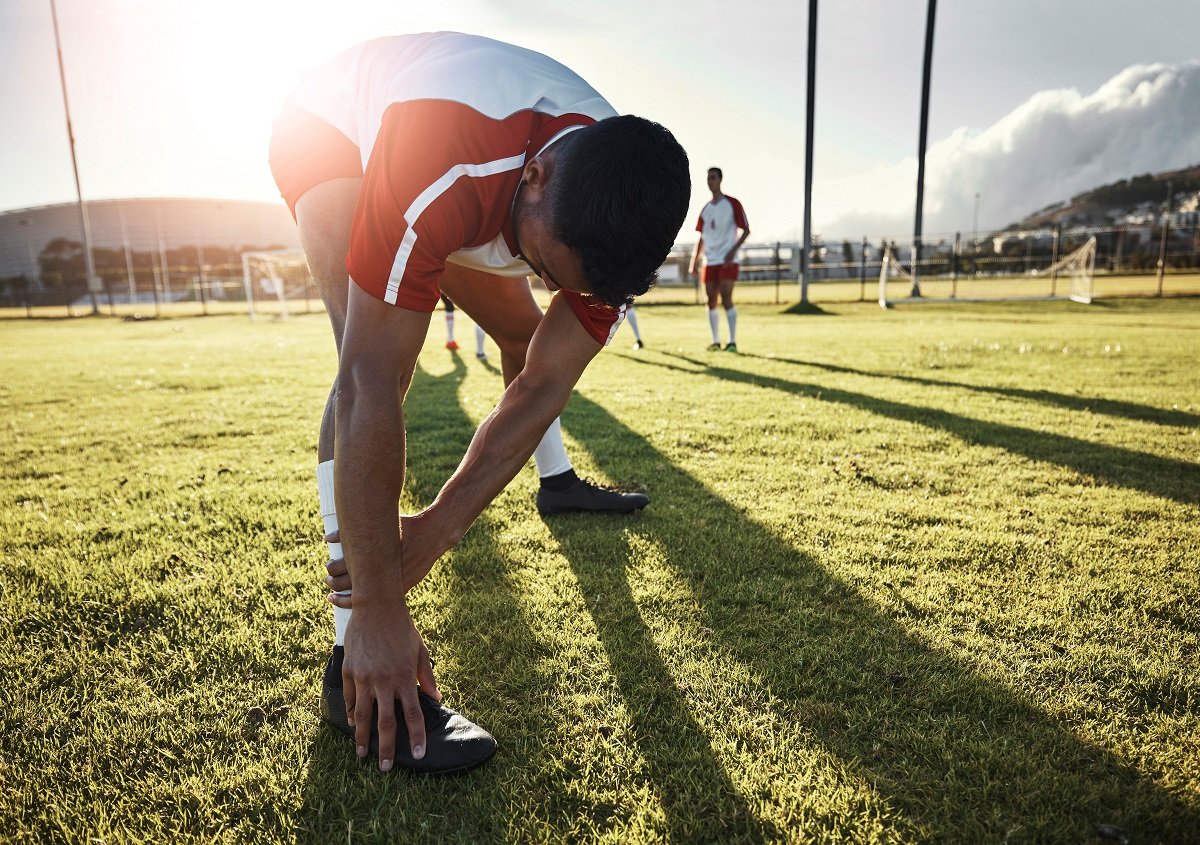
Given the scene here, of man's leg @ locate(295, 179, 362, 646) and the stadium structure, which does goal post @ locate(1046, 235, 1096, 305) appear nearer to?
man's leg @ locate(295, 179, 362, 646)

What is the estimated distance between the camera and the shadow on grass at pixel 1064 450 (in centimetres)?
335

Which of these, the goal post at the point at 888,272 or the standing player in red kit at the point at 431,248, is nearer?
the standing player in red kit at the point at 431,248

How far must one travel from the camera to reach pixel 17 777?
145cm

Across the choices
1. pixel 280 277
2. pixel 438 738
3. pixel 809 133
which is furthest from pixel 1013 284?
pixel 438 738

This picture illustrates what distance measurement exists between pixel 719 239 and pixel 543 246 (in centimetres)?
901

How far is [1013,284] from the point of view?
27.2 m

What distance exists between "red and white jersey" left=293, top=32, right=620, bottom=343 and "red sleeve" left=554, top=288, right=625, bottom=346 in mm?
198

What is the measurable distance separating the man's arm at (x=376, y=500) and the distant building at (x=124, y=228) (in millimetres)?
67456

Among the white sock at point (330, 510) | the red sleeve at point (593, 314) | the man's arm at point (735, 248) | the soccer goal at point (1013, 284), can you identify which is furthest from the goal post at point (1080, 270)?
the white sock at point (330, 510)

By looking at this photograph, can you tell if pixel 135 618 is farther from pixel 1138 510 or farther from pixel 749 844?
pixel 1138 510

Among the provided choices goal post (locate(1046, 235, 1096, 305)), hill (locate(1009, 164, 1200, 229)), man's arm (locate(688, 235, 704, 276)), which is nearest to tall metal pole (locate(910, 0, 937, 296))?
goal post (locate(1046, 235, 1096, 305))

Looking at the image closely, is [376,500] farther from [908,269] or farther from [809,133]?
[908,269]

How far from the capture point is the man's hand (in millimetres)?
1420

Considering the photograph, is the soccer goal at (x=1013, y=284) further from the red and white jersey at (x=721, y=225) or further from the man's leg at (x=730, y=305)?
the man's leg at (x=730, y=305)
